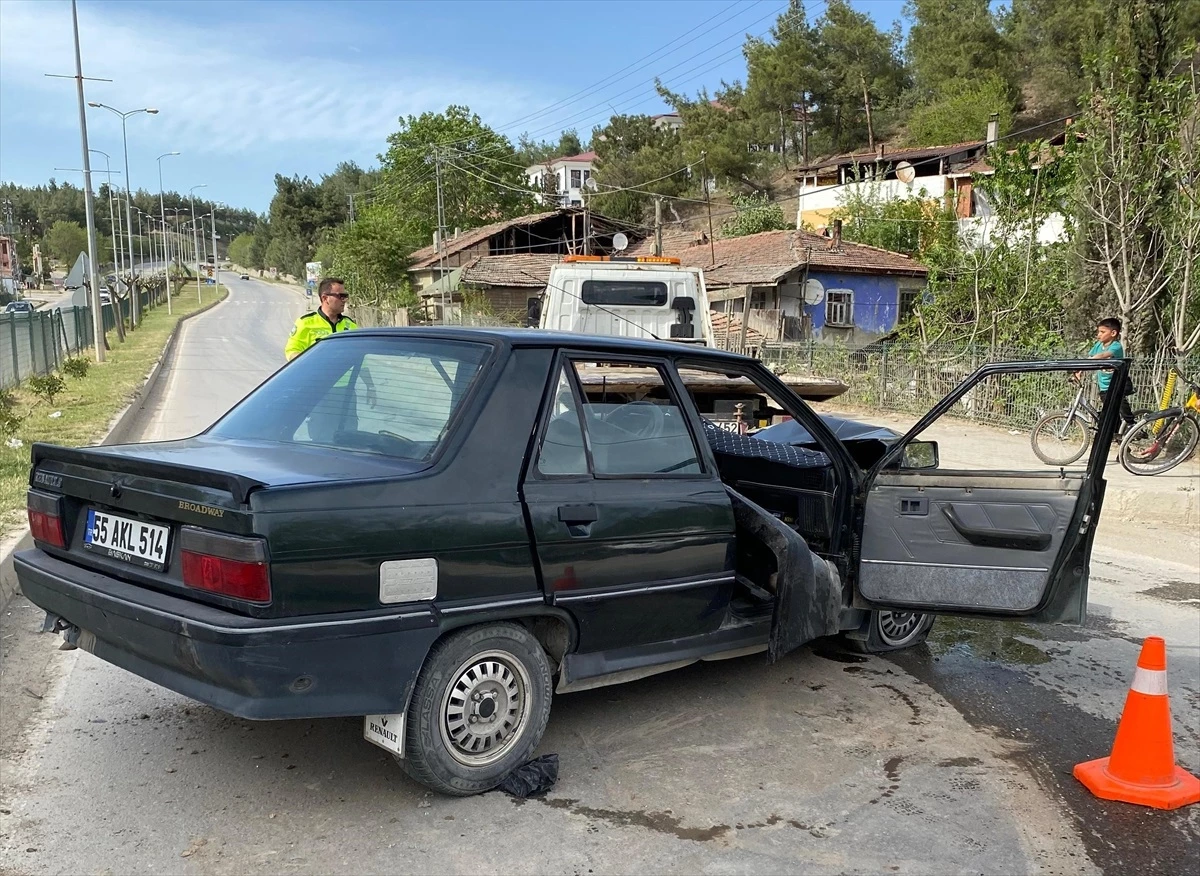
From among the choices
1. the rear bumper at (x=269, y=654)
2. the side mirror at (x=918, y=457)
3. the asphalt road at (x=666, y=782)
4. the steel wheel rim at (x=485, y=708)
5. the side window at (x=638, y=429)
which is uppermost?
the side window at (x=638, y=429)

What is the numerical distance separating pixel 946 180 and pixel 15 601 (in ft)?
136

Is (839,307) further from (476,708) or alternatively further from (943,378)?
(476,708)

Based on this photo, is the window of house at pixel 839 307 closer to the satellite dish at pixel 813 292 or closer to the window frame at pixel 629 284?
the satellite dish at pixel 813 292

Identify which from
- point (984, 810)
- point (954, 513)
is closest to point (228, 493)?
point (984, 810)

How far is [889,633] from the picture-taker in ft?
17.1

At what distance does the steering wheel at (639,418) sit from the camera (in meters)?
3.99

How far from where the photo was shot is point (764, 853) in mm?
3195

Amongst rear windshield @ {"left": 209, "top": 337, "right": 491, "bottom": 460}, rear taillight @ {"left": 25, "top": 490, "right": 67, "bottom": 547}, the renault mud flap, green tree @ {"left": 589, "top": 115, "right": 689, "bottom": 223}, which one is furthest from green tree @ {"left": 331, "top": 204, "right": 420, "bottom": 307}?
the renault mud flap

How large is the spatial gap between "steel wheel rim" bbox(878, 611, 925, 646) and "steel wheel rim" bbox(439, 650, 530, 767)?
2316mm

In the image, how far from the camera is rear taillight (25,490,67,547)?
3.69 meters

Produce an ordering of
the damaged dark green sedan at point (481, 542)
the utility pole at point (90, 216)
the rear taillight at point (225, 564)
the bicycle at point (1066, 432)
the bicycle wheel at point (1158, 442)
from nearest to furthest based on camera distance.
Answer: the rear taillight at point (225, 564), the damaged dark green sedan at point (481, 542), the bicycle wheel at point (1158, 442), the bicycle at point (1066, 432), the utility pole at point (90, 216)

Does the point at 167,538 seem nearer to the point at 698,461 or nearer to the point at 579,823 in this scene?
the point at 579,823

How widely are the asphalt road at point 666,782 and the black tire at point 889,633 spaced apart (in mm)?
96

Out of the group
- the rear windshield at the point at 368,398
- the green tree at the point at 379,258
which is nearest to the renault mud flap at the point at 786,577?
the rear windshield at the point at 368,398
